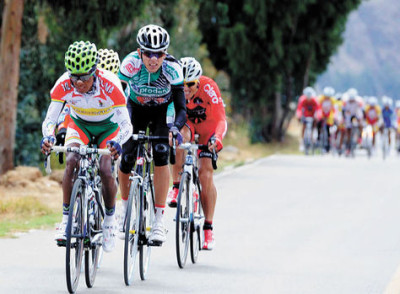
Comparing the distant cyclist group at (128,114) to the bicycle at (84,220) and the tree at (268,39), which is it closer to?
the bicycle at (84,220)

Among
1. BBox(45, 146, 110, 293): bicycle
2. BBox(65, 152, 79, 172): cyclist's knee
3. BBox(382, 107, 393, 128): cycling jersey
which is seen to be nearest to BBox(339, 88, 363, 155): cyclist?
BBox(382, 107, 393, 128): cycling jersey

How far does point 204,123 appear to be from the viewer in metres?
11.2

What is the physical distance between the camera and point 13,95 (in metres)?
19.2

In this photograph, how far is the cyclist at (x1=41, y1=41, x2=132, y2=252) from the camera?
335 inches

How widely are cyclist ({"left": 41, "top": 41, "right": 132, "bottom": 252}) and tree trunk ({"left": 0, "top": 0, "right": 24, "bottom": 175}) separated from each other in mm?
9929

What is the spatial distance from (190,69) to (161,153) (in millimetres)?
1191

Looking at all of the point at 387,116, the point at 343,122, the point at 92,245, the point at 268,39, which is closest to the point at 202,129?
the point at 92,245

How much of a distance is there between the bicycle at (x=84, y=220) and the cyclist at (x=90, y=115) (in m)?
0.13

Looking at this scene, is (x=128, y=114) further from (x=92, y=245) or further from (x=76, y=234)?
(x=76, y=234)

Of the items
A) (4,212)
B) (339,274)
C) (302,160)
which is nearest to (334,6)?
(302,160)

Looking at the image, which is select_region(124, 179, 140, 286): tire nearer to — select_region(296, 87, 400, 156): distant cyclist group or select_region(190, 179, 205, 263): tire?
select_region(190, 179, 205, 263): tire

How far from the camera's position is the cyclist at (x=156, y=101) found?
377 inches

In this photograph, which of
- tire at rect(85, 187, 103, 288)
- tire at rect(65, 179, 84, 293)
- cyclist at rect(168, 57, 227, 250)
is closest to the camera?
tire at rect(65, 179, 84, 293)

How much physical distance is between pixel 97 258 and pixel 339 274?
242 centimetres
